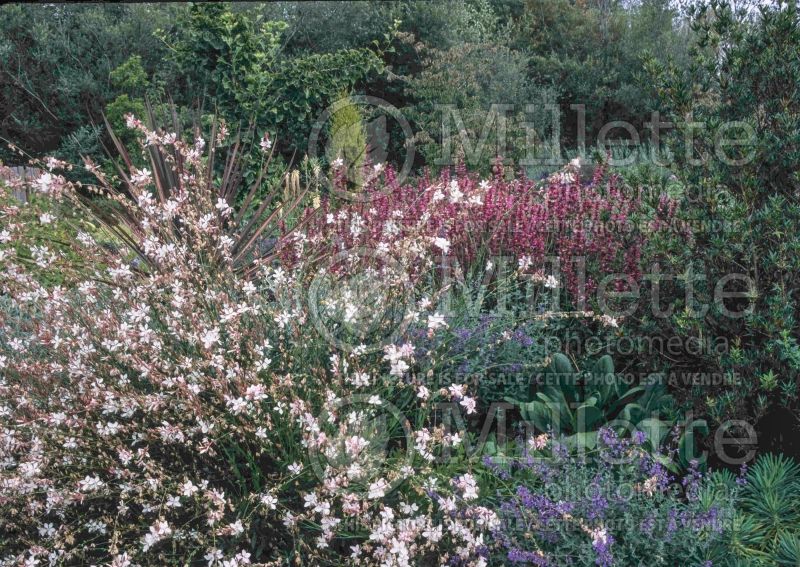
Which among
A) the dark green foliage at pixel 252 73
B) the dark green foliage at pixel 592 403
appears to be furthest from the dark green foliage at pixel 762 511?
the dark green foliage at pixel 252 73

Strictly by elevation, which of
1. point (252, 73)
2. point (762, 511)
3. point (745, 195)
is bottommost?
point (762, 511)

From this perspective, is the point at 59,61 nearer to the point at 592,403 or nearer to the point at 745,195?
the point at 592,403

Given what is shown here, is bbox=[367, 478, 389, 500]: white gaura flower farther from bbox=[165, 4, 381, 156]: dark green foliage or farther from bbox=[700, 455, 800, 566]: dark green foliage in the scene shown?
bbox=[165, 4, 381, 156]: dark green foliage

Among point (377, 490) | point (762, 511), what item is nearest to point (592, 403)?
point (762, 511)

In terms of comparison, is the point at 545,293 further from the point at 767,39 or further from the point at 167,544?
the point at 167,544

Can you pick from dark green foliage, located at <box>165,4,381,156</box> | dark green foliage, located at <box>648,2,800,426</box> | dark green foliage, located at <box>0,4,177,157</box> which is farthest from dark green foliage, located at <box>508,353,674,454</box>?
dark green foliage, located at <box>0,4,177,157</box>

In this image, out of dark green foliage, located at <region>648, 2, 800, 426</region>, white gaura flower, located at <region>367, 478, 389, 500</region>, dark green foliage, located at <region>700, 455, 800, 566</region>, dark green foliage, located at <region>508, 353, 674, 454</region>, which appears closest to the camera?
white gaura flower, located at <region>367, 478, 389, 500</region>

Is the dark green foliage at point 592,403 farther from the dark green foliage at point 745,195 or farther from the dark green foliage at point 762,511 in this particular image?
the dark green foliage at point 762,511

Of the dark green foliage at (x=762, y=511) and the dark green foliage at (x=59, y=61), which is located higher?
the dark green foliage at (x=59, y=61)

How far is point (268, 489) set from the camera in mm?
2520

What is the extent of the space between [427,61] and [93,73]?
7555mm

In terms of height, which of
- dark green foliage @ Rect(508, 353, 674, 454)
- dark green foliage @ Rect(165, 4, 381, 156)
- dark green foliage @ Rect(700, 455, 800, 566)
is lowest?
dark green foliage @ Rect(700, 455, 800, 566)

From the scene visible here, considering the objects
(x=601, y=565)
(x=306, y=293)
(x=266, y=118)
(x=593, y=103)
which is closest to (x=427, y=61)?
(x=593, y=103)

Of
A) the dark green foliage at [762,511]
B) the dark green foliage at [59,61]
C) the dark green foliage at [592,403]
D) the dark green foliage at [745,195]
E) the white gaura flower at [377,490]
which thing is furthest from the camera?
the dark green foliage at [59,61]
